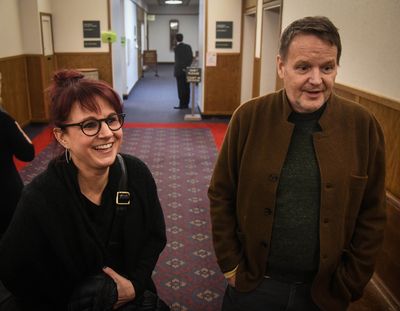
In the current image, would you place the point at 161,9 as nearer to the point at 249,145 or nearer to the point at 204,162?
the point at 204,162

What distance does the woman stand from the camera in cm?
137

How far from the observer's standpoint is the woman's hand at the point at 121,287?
58.2 inches

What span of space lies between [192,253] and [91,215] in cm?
186

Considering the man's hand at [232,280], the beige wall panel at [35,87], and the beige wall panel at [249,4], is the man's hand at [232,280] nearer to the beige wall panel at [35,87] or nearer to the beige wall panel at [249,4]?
the beige wall panel at [249,4]

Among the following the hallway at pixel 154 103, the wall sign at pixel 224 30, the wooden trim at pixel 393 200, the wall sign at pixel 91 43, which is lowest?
the hallway at pixel 154 103

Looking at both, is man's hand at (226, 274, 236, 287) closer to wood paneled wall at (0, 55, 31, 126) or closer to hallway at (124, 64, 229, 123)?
wood paneled wall at (0, 55, 31, 126)

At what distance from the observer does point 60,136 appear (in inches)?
56.7

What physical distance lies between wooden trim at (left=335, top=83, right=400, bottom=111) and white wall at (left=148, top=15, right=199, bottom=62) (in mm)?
18497

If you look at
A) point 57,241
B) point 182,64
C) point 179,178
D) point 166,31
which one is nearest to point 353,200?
point 57,241

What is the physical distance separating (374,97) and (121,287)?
196 cm

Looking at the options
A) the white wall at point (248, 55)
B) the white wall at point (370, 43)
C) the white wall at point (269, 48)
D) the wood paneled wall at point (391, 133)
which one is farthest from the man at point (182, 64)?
the wood paneled wall at point (391, 133)

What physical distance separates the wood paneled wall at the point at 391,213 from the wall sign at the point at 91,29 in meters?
6.83

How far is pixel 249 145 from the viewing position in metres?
1.46

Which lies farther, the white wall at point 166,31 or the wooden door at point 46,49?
the white wall at point 166,31
